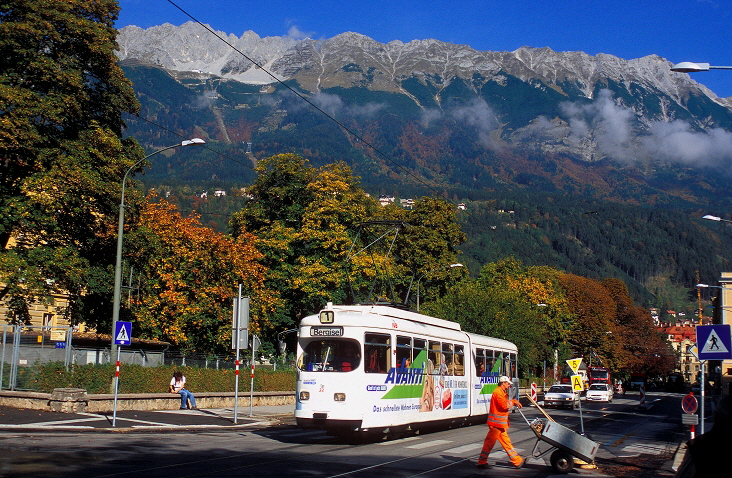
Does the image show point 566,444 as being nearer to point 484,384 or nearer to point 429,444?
point 429,444

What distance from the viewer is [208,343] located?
39.1 meters

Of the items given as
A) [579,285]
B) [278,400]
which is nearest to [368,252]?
[278,400]

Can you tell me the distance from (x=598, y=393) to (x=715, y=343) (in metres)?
42.9

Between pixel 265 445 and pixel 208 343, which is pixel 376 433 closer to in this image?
pixel 265 445

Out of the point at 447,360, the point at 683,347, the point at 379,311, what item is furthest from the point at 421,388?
the point at 683,347

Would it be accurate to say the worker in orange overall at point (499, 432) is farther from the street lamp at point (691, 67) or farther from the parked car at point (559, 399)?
the parked car at point (559, 399)

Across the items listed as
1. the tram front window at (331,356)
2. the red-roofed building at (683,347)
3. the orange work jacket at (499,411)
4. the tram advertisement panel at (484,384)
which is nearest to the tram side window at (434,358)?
the tram advertisement panel at (484,384)

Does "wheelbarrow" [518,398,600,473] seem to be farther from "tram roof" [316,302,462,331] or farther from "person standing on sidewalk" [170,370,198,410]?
"person standing on sidewalk" [170,370,198,410]

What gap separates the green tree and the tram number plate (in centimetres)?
1173

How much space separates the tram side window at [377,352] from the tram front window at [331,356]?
11.7 inches

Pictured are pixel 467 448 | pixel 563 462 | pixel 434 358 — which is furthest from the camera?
pixel 434 358

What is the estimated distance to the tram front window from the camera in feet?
57.7

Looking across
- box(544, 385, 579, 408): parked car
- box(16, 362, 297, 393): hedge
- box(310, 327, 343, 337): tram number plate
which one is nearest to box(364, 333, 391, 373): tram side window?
box(310, 327, 343, 337): tram number plate

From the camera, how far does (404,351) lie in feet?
64.0
